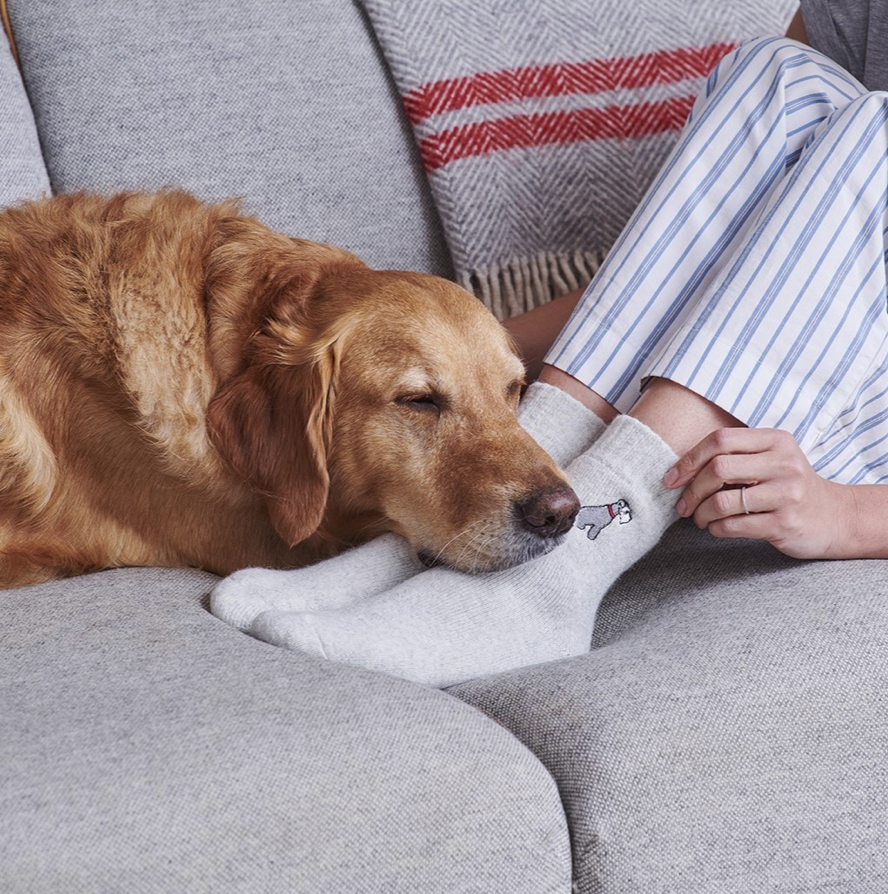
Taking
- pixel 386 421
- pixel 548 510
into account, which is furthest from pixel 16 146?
pixel 548 510

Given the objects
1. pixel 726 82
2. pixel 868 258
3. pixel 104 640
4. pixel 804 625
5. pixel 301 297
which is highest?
pixel 726 82

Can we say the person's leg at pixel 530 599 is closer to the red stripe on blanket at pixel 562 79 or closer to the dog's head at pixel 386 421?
the dog's head at pixel 386 421

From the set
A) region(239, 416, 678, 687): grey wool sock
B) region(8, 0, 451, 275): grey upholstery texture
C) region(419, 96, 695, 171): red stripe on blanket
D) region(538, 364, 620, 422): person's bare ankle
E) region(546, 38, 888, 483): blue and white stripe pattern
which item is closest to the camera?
region(239, 416, 678, 687): grey wool sock

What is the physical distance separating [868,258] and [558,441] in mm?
489

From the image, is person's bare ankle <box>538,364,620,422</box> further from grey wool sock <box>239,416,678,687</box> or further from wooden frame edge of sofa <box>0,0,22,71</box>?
wooden frame edge of sofa <box>0,0,22,71</box>

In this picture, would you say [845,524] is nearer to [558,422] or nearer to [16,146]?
[558,422]

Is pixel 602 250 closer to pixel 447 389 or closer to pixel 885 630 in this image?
pixel 447 389

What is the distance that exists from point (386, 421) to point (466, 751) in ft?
1.62

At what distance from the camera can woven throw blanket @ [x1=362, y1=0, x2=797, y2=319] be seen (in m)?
2.04

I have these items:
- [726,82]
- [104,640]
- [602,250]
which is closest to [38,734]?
[104,640]

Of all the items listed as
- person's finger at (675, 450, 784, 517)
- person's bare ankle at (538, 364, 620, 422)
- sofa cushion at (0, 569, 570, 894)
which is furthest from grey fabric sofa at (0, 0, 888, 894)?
person's bare ankle at (538, 364, 620, 422)

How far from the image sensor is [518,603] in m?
1.27

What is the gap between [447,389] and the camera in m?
1.32

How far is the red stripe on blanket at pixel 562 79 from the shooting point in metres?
2.04
